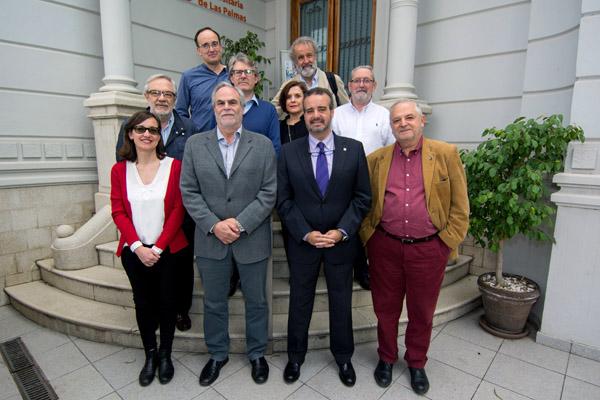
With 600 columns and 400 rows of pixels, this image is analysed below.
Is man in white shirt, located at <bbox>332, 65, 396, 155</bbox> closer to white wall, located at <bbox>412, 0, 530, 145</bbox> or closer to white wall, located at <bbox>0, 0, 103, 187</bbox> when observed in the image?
white wall, located at <bbox>412, 0, 530, 145</bbox>

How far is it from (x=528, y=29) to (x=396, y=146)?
9.25ft

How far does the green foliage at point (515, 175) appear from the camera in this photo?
2783mm

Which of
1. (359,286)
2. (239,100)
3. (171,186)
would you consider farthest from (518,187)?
(171,186)

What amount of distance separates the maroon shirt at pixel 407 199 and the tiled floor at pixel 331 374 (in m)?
1.16

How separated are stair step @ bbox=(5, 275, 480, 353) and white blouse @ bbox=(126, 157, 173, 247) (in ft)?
3.43

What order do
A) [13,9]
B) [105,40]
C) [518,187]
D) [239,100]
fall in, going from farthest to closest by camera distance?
[105,40]
[13,9]
[518,187]
[239,100]

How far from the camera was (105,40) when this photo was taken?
4082 mm

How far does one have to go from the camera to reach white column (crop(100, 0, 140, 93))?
13.2ft

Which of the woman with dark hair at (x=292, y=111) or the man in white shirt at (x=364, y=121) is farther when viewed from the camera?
the man in white shirt at (x=364, y=121)

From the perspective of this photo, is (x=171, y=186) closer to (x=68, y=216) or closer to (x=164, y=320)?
(x=164, y=320)

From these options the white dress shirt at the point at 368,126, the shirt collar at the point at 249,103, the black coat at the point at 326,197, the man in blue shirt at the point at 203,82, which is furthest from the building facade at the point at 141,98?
the shirt collar at the point at 249,103

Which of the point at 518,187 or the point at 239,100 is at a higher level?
the point at 239,100

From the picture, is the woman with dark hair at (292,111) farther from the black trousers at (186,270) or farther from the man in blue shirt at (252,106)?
the black trousers at (186,270)

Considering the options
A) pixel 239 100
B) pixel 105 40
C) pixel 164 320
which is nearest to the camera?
pixel 239 100
